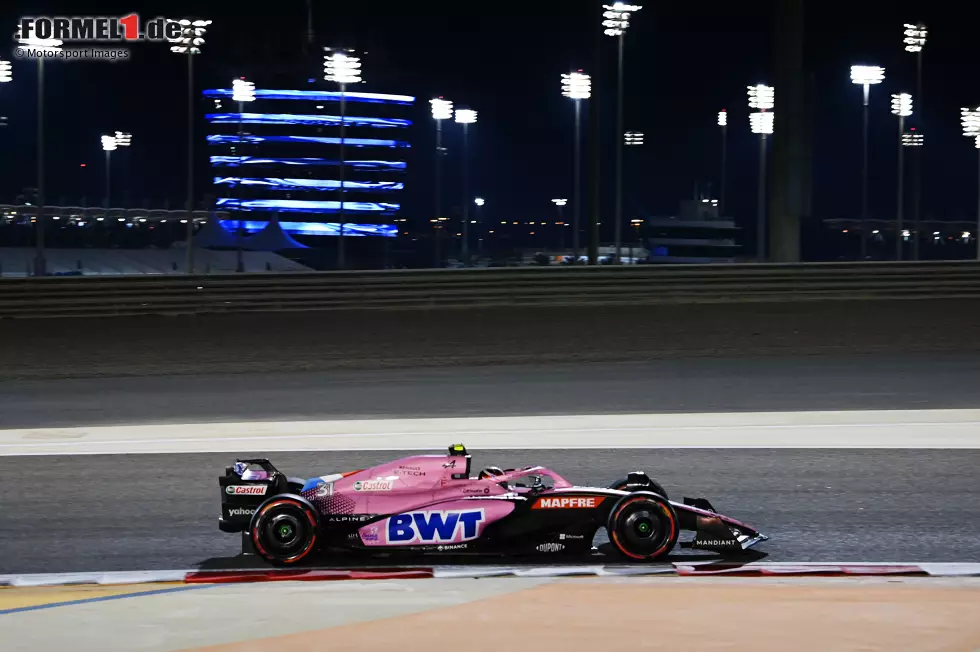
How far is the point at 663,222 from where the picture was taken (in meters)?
78.7

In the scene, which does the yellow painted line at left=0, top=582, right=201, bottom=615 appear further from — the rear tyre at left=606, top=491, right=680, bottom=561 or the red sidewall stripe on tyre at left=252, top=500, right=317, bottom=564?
the rear tyre at left=606, top=491, right=680, bottom=561

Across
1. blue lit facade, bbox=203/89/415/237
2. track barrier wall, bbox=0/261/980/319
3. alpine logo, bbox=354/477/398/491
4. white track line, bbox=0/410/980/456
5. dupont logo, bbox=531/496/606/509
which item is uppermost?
blue lit facade, bbox=203/89/415/237

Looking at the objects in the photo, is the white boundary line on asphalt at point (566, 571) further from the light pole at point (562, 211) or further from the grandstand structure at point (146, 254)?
the light pole at point (562, 211)

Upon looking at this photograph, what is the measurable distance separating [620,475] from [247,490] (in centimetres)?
320

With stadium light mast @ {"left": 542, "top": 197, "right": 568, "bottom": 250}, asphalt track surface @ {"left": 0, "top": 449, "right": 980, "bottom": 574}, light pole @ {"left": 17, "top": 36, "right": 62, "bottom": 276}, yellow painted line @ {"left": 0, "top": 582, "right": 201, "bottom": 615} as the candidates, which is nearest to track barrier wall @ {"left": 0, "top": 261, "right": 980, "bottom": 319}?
asphalt track surface @ {"left": 0, "top": 449, "right": 980, "bottom": 574}

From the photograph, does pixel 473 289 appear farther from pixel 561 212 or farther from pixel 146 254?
pixel 561 212

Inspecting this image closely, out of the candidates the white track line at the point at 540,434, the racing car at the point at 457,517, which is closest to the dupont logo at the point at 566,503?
the racing car at the point at 457,517

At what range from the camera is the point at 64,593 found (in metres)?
5.81

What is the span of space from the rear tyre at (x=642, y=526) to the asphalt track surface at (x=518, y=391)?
6.33 meters

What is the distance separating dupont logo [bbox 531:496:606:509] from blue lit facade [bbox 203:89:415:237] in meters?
88.7

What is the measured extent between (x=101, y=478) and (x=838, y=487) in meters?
5.29

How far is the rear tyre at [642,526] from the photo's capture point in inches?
238

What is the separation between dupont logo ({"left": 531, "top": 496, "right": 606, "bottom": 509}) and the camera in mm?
6066

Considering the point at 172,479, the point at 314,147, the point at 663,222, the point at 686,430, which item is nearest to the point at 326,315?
the point at 686,430
